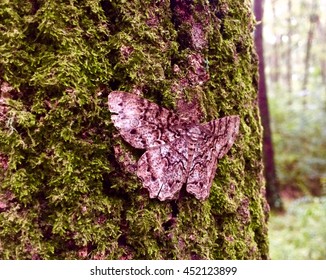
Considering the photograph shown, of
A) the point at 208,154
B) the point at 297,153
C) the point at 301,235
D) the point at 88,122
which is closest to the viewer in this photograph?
the point at 88,122

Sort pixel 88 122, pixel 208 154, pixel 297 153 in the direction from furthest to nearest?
1. pixel 297 153
2. pixel 208 154
3. pixel 88 122

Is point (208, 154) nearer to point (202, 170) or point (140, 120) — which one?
point (202, 170)

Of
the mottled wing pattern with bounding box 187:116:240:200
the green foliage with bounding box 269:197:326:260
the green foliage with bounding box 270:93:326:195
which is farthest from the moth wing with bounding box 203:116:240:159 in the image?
the green foliage with bounding box 270:93:326:195

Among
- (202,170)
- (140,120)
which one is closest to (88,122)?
(140,120)

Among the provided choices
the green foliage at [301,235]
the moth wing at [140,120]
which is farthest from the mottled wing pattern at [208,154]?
the green foliage at [301,235]

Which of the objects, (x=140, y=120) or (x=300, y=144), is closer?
(x=140, y=120)

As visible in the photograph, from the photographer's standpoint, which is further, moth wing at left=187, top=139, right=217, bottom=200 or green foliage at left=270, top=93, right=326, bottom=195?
green foliage at left=270, top=93, right=326, bottom=195

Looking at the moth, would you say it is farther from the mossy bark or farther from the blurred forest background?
the blurred forest background
